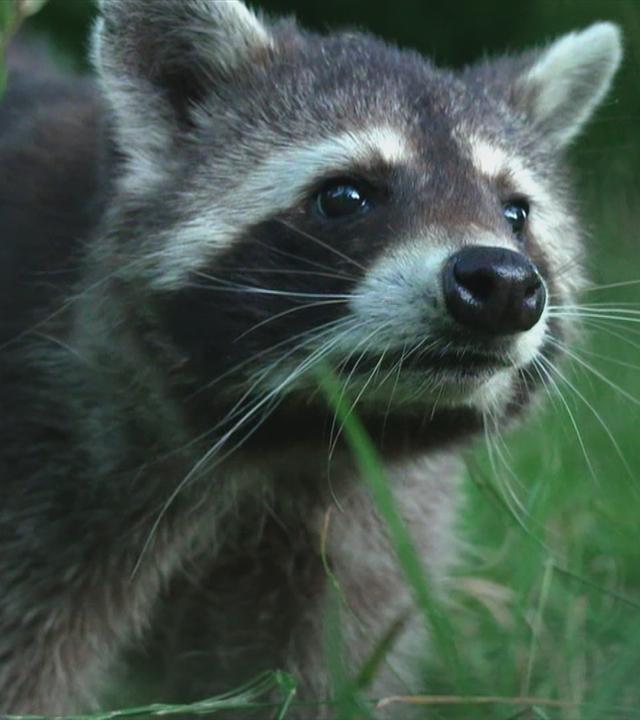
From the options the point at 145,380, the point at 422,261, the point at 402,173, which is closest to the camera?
the point at 422,261

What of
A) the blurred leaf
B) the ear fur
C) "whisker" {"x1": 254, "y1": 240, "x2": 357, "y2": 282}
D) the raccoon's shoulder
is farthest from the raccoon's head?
the blurred leaf

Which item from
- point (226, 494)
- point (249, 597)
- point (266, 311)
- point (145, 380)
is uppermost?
point (266, 311)

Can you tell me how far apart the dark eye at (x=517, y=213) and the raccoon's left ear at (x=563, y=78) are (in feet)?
1.51

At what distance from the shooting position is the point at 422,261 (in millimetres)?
3588

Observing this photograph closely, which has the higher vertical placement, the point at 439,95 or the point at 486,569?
the point at 439,95

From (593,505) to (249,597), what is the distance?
4.15 feet

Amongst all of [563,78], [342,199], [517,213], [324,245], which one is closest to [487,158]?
[517,213]

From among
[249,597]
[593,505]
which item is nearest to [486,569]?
[593,505]

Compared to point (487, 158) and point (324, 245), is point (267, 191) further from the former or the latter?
point (487, 158)

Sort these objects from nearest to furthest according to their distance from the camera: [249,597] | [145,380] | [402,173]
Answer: [402,173]
[145,380]
[249,597]

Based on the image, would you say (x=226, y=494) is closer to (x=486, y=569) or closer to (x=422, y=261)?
(x=422, y=261)

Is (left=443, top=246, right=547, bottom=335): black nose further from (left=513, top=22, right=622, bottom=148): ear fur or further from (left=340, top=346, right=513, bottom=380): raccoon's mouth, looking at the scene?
(left=513, top=22, right=622, bottom=148): ear fur

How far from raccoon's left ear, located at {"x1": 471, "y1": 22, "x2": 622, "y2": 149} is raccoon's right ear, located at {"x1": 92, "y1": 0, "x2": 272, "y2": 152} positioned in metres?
0.75

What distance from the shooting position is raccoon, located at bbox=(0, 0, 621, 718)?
372 centimetres
